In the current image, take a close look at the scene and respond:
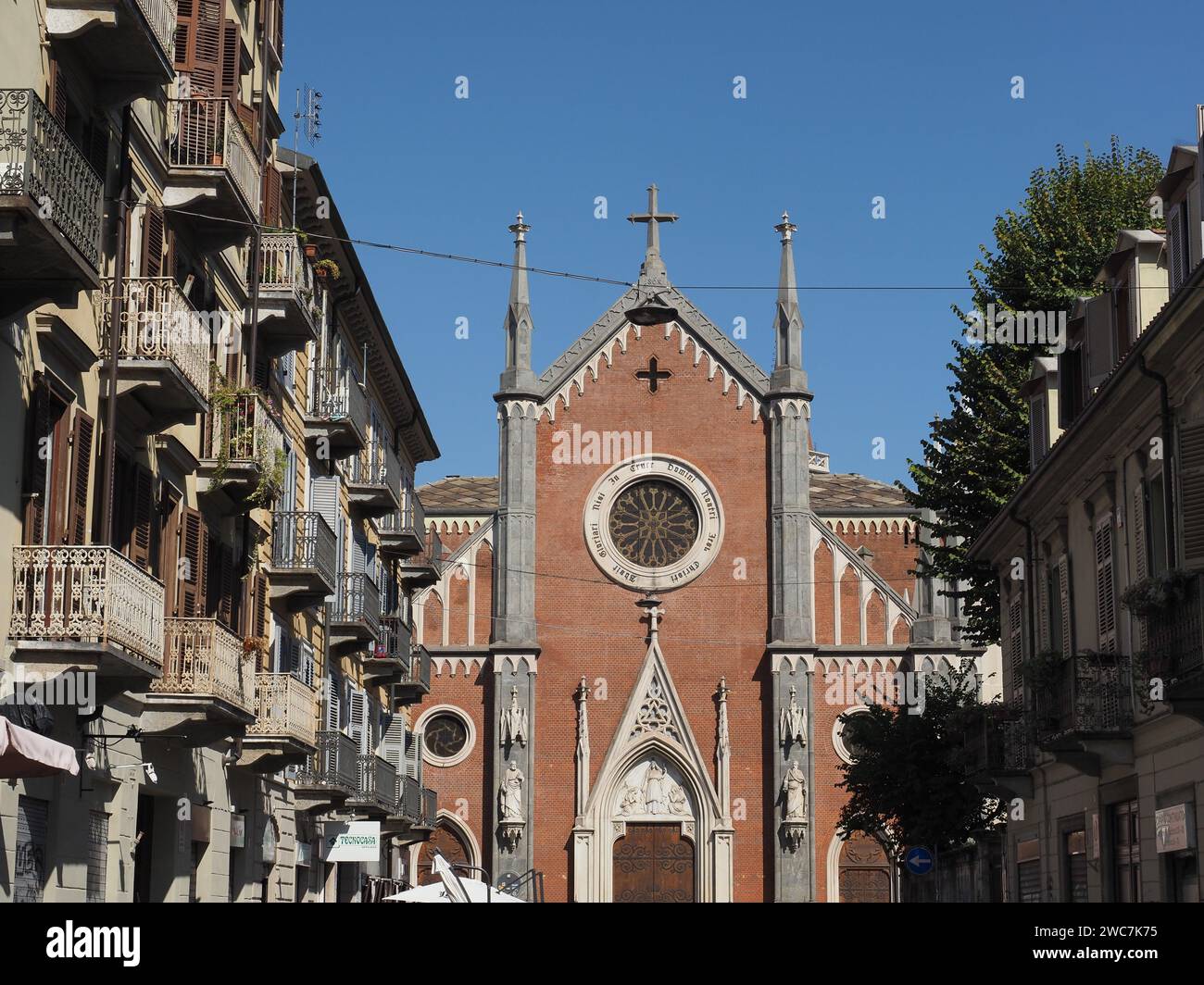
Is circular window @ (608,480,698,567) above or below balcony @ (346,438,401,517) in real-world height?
above

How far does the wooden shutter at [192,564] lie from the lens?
2033 centimetres

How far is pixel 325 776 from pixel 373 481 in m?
7.67

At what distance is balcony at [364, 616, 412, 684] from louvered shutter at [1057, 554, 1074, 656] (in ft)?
45.8

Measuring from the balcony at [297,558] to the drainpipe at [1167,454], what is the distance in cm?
1189

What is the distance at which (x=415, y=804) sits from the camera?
1583 inches

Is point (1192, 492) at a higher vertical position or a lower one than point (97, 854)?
higher

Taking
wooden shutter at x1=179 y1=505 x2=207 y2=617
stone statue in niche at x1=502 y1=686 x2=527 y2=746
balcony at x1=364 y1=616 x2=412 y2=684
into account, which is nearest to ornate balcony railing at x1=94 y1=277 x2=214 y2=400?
wooden shutter at x1=179 y1=505 x2=207 y2=617

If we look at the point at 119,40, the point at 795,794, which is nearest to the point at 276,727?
the point at 119,40

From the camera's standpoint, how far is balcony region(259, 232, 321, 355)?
76.7ft

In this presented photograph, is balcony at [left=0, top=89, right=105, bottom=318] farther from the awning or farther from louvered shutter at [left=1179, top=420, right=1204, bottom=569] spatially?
louvered shutter at [left=1179, top=420, right=1204, bottom=569]

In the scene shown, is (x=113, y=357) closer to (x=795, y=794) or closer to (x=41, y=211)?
(x=41, y=211)

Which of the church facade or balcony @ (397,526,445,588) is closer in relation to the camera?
balcony @ (397,526,445,588)
